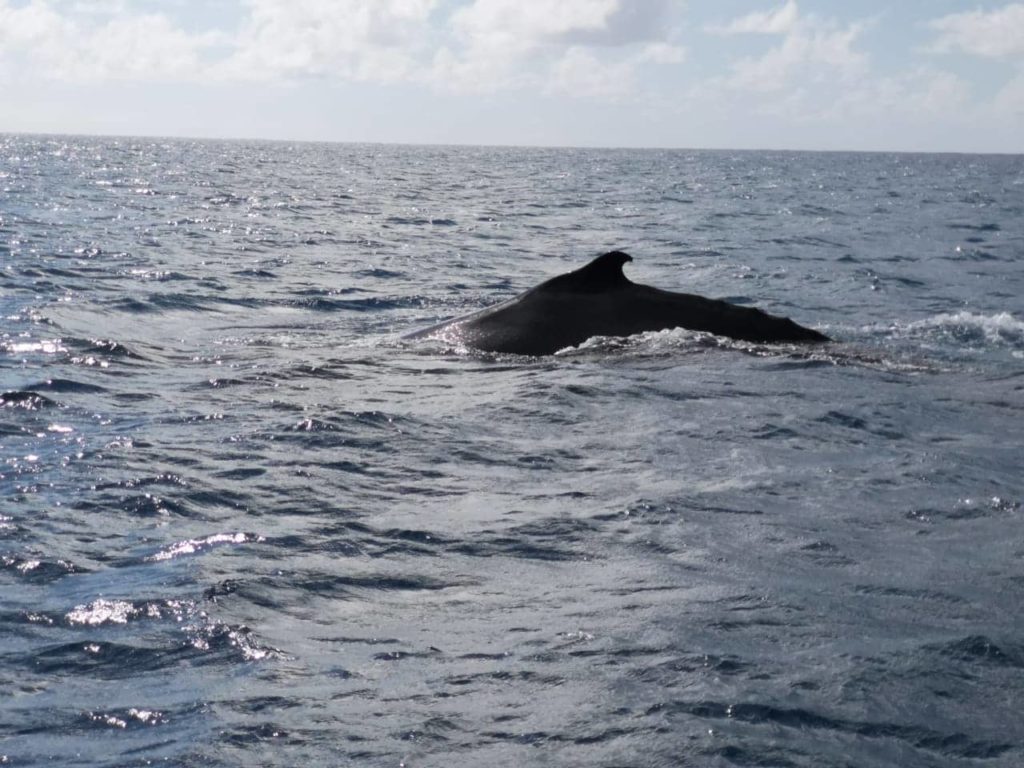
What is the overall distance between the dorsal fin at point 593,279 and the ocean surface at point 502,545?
0.72 meters

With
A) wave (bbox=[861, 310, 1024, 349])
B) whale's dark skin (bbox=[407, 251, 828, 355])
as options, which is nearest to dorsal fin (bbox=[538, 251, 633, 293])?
whale's dark skin (bbox=[407, 251, 828, 355])

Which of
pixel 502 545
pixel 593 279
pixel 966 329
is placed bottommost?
pixel 502 545

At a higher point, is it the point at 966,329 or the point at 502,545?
the point at 966,329

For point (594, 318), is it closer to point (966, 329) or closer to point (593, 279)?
point (593, 279)

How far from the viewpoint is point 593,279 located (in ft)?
42.1

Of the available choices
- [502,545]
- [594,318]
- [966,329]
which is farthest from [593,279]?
[502,545]

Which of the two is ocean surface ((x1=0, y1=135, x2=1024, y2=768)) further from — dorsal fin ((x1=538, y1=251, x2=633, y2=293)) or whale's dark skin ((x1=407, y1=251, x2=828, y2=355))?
dorsal fin ((x1=538, y1=251, x2=633, y2=293))

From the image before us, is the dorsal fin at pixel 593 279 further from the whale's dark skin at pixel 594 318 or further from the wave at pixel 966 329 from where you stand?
the wave at pixel 966 329

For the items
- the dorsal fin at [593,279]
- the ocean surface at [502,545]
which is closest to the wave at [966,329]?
the ocean surface at [502,545]

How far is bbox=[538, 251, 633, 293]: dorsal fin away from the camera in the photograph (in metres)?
12.6

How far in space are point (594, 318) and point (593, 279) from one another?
39cm

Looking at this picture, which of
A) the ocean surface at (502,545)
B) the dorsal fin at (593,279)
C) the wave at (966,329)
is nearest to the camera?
the ocean surface at (502,545)

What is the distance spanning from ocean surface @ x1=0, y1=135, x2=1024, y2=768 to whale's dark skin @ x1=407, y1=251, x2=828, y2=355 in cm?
31

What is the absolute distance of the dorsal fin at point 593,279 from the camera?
12562 millimetres
